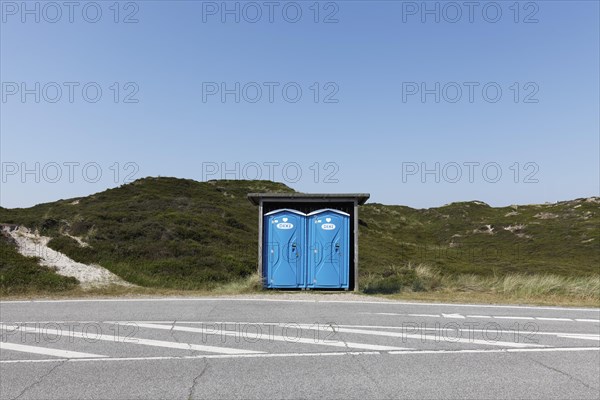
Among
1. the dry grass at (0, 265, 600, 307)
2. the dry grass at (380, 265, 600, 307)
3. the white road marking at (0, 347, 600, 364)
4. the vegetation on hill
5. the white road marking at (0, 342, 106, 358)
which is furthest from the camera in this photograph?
the vegetation on hill

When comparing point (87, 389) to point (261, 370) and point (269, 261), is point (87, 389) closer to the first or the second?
point (261, 370)

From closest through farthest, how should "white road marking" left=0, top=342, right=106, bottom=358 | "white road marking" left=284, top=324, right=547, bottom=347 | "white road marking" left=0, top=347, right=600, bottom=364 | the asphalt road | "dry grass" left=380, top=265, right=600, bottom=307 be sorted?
the asphalt road
"white road marking" left=0, top=347, right=600, bottom=364
"white road marking" left=0, top=342, right=106, bottom=358
"white road marking" left=284, top=324, right=547, bottom=347
"dry grass" left=380, top=265, right=600, bottom=307

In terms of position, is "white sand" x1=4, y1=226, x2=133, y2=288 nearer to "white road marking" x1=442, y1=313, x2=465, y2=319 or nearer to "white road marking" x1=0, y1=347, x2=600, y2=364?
"white road marking" x1=0, y1=347, x2=600, y2=364

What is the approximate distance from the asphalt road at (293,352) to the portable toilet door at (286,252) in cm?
349

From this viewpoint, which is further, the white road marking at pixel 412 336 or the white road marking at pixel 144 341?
the white road marking at pixel 412 336

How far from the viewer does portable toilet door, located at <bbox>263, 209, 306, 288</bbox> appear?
14.5m

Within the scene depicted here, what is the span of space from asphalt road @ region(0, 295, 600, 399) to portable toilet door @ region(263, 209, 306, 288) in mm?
3492

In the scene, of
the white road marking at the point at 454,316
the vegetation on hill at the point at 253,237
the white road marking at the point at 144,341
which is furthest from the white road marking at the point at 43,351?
the vegetation on hill at the point at 253,237

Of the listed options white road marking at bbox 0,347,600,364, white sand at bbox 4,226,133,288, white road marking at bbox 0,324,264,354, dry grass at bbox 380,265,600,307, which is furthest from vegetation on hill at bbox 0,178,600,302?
white road marking at bbox 0,324,264,354

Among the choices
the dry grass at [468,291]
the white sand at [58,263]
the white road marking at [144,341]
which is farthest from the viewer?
the white sand at [58,263]

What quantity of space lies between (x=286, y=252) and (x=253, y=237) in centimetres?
2587

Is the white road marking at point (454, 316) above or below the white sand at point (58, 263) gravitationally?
below

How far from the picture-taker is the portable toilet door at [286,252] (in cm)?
1445

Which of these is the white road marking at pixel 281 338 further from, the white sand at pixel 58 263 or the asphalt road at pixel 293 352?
the white sand at pixel 58 263
